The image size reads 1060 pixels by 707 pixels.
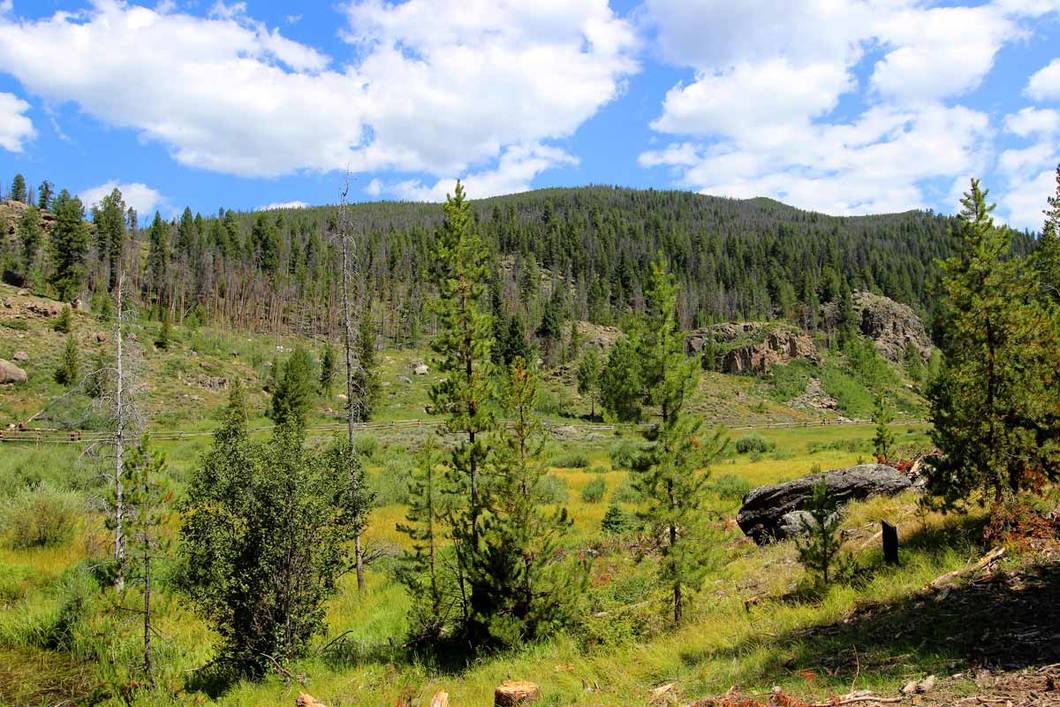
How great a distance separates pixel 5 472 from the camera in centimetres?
2881

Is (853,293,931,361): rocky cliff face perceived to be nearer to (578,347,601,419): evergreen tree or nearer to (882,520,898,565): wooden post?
(578,347,601,419): evergreen tree

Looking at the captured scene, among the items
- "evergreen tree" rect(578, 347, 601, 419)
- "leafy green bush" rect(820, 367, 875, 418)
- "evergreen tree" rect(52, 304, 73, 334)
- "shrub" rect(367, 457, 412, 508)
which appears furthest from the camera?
"leafy green bush" rect(820, 367, 875, 418)

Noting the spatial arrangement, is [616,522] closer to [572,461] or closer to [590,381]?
[572,461]

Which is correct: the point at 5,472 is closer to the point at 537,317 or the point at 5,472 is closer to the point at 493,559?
the point at 493,559

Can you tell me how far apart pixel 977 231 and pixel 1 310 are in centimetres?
8564

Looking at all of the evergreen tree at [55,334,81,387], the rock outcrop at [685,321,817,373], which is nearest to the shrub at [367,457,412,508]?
the evergreen tree at [55,334,81,387]

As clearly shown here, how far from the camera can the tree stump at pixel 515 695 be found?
10.1m

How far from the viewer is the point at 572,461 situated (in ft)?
158

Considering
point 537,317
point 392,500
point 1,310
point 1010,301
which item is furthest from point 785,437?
point 1,310

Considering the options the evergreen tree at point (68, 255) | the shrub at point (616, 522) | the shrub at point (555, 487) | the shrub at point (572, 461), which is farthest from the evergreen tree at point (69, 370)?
the shrub at point (616, 522)

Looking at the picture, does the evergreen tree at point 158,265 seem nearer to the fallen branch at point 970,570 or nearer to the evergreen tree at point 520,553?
the evergreen tree at point 520,553

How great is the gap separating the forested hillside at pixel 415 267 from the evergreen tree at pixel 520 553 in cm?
7028

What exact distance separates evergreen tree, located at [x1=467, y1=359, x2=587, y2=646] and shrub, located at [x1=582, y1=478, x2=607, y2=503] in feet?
65.0

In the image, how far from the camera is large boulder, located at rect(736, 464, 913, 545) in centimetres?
1958
